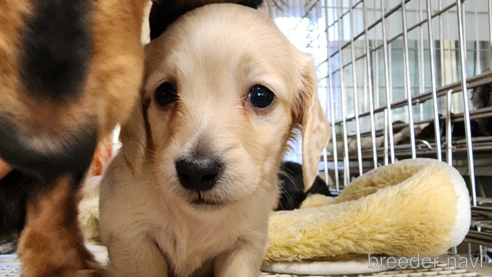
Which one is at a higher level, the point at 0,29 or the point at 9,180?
the point at 0,29

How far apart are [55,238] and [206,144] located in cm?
34

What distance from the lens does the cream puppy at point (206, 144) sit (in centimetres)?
76

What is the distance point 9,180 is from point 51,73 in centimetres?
49

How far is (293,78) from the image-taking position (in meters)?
0.98

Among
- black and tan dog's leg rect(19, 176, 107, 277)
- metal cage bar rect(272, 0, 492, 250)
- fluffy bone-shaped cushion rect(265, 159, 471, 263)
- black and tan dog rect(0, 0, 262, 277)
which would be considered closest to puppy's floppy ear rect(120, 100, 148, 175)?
black and tan dog's leg rect(19, 176, 107, 277)

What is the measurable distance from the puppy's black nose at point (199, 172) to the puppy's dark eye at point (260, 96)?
0.19 metres

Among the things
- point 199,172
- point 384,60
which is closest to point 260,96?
point 199,172

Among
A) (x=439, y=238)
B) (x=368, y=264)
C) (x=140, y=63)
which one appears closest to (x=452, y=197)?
(x=439, y=238)

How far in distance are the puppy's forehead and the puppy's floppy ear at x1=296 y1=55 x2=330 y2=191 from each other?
0.36 ft

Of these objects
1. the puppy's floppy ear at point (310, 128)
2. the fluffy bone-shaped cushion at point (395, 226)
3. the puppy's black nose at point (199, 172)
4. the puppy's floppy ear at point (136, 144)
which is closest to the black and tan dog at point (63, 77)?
the puppy's black nose at point (199, 172)

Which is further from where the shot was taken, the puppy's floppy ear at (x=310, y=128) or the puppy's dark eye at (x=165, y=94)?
the puppy's floppy ear at (x=310, y=128)

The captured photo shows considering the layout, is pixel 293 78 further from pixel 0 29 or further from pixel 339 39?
pixel 339 39

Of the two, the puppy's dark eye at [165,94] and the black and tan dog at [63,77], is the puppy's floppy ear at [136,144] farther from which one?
the black and tan dog at [63,77]

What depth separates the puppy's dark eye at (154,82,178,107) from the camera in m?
0.85
